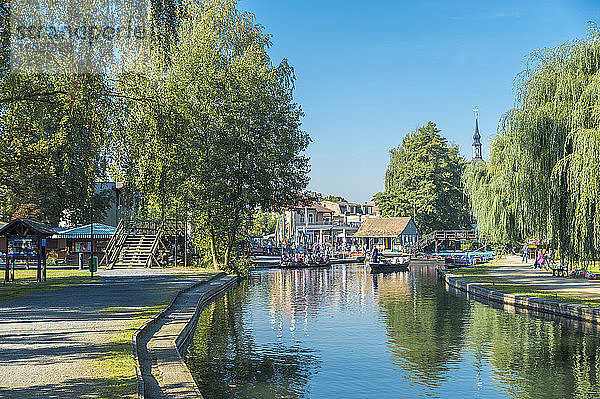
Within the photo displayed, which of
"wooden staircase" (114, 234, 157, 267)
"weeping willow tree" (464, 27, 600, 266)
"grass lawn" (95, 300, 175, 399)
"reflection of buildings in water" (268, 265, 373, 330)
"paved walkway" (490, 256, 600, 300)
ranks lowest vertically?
"reflection of buildings in water" (268, 265, 373, 330)

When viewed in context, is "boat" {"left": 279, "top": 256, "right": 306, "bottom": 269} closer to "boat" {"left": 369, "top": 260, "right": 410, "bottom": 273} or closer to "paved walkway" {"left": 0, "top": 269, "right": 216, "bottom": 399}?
"boat" {"left": 369, "top": 260, "right": 410, "bottom": 273}

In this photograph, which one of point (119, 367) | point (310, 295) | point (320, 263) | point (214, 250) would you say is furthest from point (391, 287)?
point (119, 367)

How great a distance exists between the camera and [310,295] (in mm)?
33062

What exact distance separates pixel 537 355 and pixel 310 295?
17439 millimetres

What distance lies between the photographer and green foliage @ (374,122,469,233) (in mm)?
97938

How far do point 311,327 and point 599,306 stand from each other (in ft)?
31.6

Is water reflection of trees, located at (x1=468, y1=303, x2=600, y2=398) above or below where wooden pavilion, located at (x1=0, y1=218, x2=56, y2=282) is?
below

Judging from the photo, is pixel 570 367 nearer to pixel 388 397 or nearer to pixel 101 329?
pixel 388 397

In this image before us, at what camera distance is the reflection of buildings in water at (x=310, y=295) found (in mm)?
25000

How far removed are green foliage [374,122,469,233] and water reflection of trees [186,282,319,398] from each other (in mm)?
79697

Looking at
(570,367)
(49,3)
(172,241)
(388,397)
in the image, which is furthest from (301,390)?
(172,241)

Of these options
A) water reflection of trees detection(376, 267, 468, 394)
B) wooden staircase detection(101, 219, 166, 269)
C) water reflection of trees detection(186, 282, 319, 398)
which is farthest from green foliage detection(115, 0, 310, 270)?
water reflection of trees detection(186, 282, 319, 398)

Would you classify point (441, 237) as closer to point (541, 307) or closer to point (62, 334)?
point (541, 307)

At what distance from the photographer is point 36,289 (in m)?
27.0
